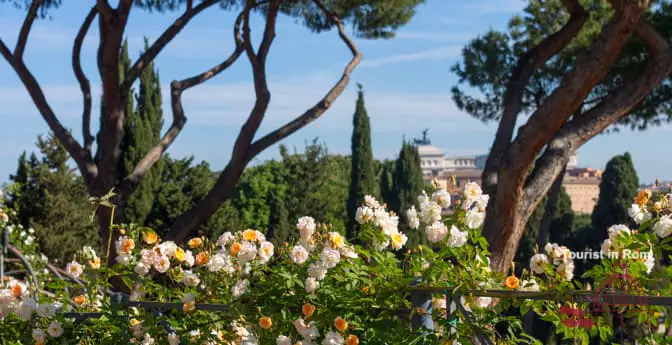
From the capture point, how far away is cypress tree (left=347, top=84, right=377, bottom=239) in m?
17.9

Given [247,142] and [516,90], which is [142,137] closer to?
[247,142]

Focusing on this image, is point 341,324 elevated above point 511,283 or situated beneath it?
situated beneath

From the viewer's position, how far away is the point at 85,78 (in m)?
8.39

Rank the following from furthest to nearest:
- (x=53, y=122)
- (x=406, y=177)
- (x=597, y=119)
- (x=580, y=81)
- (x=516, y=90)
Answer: (x=406, y=177), (x=53, y=122), (x=516, y=90), (x=597, y=119), (x=580, y=81)

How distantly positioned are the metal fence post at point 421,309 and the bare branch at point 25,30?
7143mm

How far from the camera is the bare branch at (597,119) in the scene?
6312mm

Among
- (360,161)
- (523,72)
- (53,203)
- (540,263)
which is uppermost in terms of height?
(523,72)

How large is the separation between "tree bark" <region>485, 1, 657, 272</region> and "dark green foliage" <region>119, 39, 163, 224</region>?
7.46 meters

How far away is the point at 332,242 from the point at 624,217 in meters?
14.6

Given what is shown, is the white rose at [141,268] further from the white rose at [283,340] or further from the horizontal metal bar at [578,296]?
the horizontal metal bar at [578,296]

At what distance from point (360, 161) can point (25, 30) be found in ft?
34.0

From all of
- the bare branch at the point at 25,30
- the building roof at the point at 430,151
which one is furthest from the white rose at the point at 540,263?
the building roof at the point at 430,151

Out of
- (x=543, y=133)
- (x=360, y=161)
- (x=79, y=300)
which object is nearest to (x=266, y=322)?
Result: (x=79, y=300)

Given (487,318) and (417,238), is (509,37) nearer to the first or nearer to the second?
(417,238)
